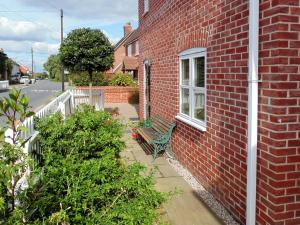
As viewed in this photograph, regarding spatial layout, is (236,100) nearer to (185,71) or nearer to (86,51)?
(185,71)

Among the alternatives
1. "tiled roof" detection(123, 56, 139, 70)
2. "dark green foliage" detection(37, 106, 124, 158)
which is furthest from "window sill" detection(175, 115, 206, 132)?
"tiled roof" detection(123, 56, 139, 70)

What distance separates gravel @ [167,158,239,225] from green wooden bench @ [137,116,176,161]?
1.87 ft

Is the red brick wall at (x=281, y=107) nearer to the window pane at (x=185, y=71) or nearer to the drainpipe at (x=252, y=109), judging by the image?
the drainpipe at (x=252, y=109)

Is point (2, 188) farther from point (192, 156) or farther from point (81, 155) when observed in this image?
point (192, 156)

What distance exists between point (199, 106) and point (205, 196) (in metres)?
1.66

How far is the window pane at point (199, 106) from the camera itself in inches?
227

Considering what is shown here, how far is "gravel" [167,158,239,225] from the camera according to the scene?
4.37 meters

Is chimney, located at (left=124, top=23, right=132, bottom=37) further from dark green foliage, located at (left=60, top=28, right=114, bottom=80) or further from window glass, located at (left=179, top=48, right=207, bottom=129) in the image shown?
window glass, located at (left=179, top=48, right=207, bottom=129)

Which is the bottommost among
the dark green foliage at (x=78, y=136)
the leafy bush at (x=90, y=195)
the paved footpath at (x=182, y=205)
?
the paved footpath at (x=182, y=205)

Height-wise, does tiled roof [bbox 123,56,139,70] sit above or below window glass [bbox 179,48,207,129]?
above

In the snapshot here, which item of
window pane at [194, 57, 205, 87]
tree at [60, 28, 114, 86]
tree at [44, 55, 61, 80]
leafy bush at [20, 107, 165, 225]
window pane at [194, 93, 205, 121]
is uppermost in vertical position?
tree at [44, 55, 61, 80]

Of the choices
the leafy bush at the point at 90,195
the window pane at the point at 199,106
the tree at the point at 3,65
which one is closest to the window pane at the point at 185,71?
the window pane at the point at 199,106

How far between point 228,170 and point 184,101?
2.69 meters

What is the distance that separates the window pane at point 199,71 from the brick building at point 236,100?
2cm
